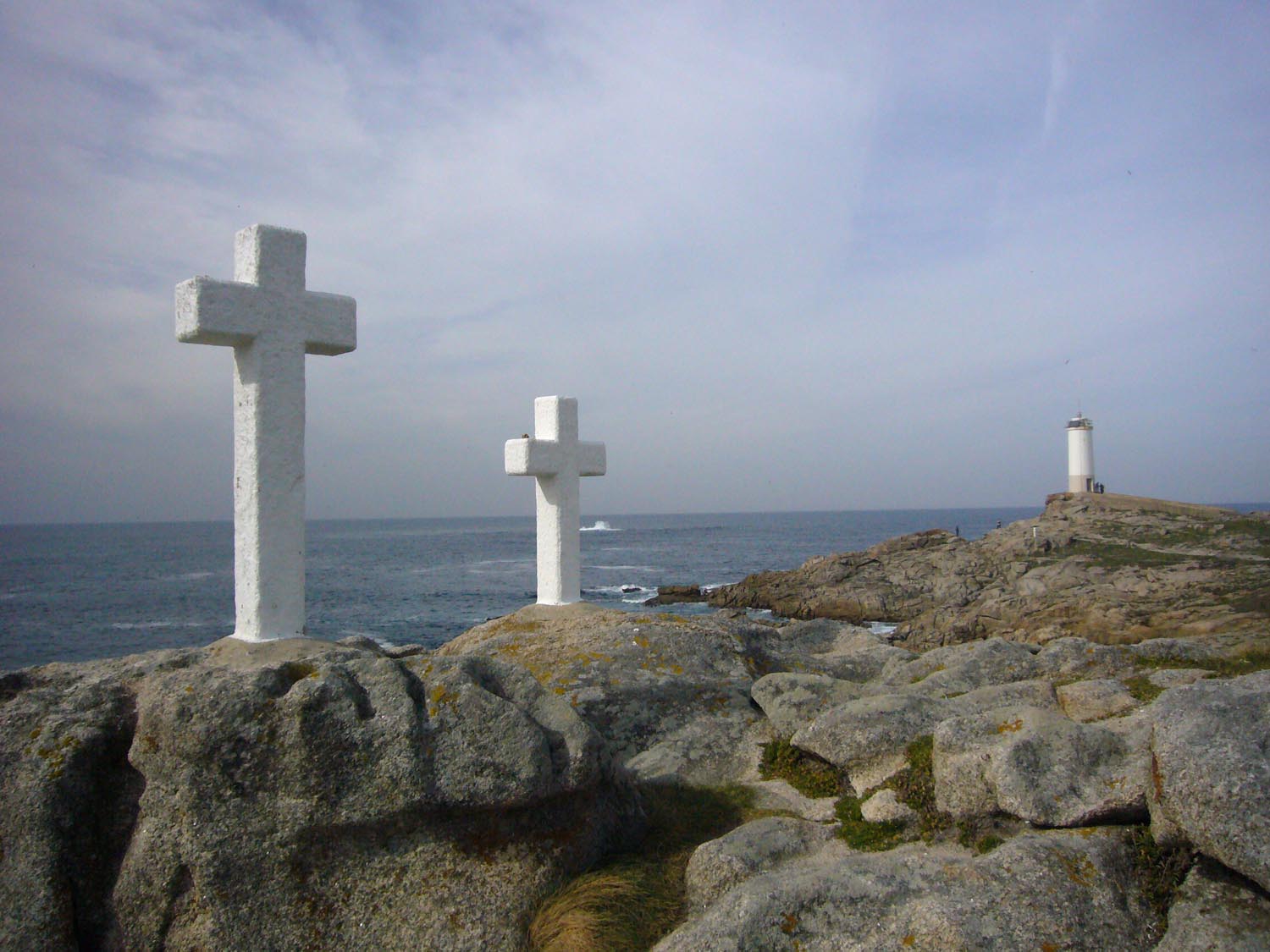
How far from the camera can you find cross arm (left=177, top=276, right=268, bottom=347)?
7445mm

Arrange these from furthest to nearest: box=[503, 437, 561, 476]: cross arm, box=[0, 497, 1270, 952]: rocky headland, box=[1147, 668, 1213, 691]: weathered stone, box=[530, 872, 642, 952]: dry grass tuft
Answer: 1. box=[503, 437, 561, 476]: cross arm
2. box=[1147, 668, 1213, 691]: weathered stone
3. box=[530, 872, 642, 952]: dry grass tuft
4. box=[0, 497, 1270, 952]: rocky headland

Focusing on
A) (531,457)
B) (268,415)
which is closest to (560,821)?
(268,415)

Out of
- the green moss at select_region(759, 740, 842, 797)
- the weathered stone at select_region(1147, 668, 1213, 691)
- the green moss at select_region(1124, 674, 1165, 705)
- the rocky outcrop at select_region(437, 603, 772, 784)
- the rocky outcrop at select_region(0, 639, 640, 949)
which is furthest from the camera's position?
the rocky outcrop at select_region(437, 603, 772, 784)

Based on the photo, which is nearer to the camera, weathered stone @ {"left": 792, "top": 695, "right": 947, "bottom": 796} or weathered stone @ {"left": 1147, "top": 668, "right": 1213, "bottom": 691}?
weathered stone @ {"left": 792, "top": 695, "right": 947, "bottom": 796}

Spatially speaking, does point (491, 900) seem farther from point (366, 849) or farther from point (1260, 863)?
point (1260, 863)

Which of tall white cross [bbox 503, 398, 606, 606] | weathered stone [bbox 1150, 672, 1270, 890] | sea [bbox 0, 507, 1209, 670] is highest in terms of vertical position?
tall white cross [bbox 503, 398, 606, 606]

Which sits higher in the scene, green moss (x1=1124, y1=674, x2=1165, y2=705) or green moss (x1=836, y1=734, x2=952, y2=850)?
green moss (x1=1124, y1=674, x2=1165, y2=705)

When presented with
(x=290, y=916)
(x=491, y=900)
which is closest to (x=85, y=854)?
(x=290, y=916)

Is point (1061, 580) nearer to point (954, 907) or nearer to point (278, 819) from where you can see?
point (954, 907)

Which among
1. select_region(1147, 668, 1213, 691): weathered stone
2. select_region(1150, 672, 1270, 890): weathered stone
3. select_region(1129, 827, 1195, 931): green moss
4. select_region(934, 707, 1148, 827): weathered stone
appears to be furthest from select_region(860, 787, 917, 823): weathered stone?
select_region(1147, 668, 1213, 691): weathered stone

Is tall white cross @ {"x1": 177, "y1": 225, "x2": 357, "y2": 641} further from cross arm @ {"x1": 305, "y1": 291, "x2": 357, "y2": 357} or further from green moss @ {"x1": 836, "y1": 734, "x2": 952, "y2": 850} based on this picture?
green moss @ {"x1": 836, "y1": 734, "x2": 952, "y2": 850}

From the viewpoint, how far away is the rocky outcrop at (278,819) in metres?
4.90

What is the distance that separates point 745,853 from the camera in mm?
5242

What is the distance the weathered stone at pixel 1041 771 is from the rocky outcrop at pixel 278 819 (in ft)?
7.70
